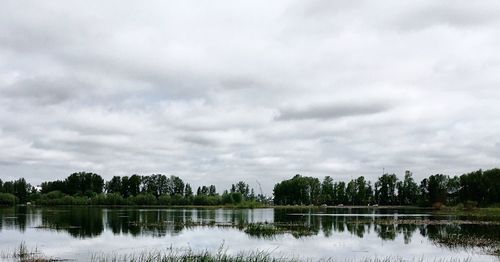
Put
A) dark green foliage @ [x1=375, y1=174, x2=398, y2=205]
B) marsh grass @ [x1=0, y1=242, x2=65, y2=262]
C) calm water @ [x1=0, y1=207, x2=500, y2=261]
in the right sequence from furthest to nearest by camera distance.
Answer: dark green foliage @ [x1=375, y1=174, x2=398, y2=205] → calm water @ [x1=0, y1=207, x2=500, y2=261] → marsh grass @ [x1=0, y1=242, x2=65, y2=262]

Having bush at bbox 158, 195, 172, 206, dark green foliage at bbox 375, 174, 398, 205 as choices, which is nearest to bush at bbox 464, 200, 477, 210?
dark green foliage at bbox 375, 174, 398, 205

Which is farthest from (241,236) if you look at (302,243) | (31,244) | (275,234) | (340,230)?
(31,244)

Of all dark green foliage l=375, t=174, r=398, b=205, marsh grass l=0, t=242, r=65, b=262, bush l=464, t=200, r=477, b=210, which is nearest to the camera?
marsh grass l=0, t=242, r=65, b=262

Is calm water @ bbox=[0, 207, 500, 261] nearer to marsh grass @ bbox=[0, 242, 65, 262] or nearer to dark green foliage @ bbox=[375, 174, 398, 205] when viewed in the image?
marsh grass @ bbox=[0, 242, 65, 262]

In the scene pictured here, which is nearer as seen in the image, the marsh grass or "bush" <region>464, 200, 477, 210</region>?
the marsh grass

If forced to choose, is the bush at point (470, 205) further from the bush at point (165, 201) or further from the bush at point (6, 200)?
the bush at point (6, 200)

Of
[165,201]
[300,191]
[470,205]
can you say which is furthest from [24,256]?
[300,191]

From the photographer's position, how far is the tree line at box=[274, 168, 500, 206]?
Answer: 153m

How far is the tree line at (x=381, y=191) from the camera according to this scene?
153 m

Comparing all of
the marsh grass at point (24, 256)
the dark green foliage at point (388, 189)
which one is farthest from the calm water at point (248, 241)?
the dark green foliage at point (388, 189)

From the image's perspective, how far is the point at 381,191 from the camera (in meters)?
A: 183

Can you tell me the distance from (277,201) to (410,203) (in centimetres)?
4596

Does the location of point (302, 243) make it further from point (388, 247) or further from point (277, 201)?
point (277, 201)

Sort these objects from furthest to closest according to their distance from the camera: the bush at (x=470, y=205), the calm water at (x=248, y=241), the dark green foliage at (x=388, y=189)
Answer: the dark green foliage at (x=388, y=189), the bush at (x=470, y=205), the calm water at (x=248, y=241)
